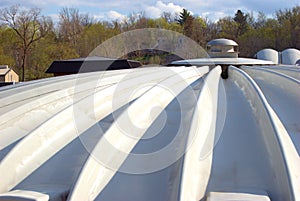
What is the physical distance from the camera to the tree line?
162ft

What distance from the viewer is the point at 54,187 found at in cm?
396

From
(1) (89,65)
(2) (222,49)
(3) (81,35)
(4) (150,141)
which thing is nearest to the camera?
(4) (150,141)

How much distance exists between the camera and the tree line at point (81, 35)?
49375mm

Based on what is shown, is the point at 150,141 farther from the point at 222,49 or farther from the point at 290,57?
the point at 290,57

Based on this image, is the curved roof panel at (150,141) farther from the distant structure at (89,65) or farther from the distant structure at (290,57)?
the distant structure at (89,65)

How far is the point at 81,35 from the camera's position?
2259 inches

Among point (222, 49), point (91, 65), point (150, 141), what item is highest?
point (222, 49)

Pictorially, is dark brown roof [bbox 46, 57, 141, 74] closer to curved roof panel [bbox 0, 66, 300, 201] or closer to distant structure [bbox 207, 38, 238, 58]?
distant structure [bbox 207, 38, 238, 58]

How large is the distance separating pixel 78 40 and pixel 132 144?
5360 centimetres

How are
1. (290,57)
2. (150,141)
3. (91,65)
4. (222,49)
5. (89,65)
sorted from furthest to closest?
(89,65), (91,65), (290,57), (222,49), (150,141)

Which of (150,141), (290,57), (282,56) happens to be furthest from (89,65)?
(150,141)

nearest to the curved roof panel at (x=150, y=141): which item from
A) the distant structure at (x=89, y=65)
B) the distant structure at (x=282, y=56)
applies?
the distant structure at (x=282, y=56)

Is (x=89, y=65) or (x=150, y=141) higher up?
(x=89, y=65)

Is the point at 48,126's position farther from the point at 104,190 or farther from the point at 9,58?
the point at 9,58
